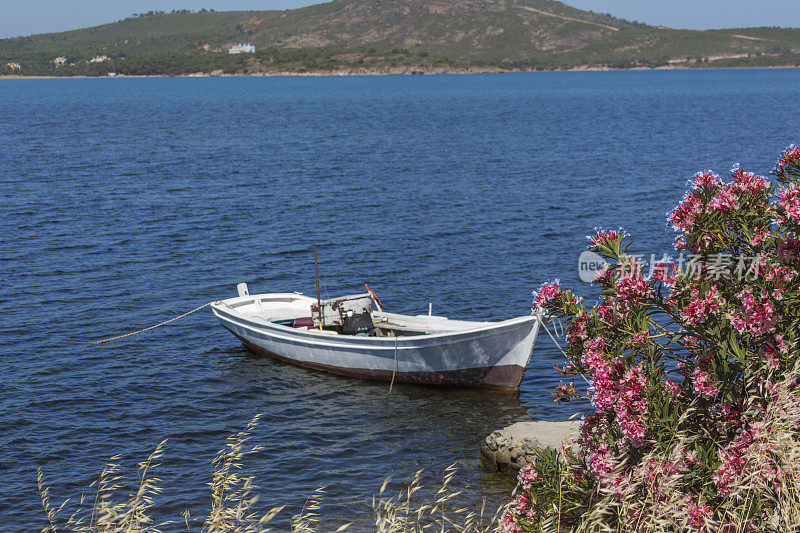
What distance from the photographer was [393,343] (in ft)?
73.7

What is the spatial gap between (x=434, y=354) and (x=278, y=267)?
16.1 meters

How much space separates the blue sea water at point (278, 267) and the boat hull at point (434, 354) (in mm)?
482

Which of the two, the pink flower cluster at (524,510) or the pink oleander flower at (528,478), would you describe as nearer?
the pink flower cluster at (524,510)

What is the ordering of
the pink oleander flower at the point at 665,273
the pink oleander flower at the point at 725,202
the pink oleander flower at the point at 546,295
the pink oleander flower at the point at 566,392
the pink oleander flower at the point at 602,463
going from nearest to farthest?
the pink oleander flower at the point at 602,463, the pink oleander flower at the point at 725,202, the pink oleander flower at the point at 665,273, the pink oleander flower at the point at 546,295, the pink oleander flower at the point at 566,392

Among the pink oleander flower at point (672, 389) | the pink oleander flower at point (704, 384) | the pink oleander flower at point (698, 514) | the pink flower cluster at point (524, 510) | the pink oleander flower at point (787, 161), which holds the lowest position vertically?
the pink flower cluster at point (524, 510)

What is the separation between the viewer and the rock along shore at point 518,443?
1713 cm

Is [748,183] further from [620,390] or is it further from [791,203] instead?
[620,390]

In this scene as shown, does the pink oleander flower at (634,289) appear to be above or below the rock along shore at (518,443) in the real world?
above

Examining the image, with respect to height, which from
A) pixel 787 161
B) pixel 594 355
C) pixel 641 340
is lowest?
pixel 594 355

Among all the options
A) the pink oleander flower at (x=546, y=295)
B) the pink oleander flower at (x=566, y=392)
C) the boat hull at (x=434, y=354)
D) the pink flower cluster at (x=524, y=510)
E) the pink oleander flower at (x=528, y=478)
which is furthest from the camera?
the boat hull at (x=434, y=354)

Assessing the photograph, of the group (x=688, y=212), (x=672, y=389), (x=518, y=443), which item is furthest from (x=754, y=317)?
→ (x=518, y=443)

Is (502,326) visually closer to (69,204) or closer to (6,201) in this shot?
(69,204)

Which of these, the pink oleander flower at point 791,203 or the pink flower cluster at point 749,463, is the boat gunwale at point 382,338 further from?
the pink flower cluster at point 749,463

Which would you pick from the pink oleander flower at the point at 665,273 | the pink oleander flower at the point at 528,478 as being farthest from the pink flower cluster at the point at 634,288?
the pink oleander flower at the point at 528,478
